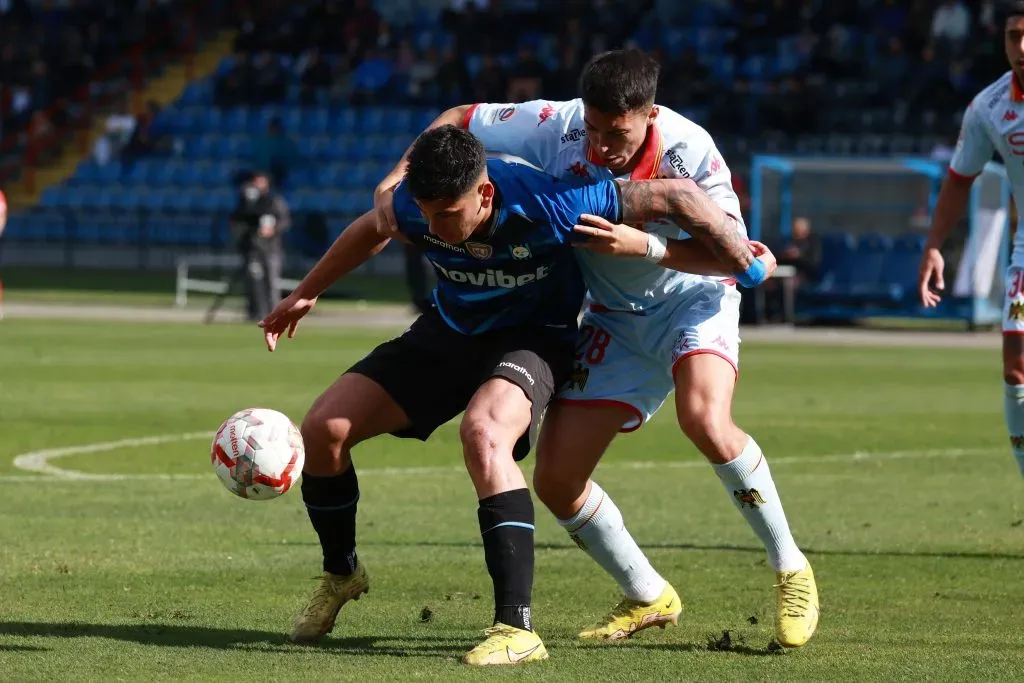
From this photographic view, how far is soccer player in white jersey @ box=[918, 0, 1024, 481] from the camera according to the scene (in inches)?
279

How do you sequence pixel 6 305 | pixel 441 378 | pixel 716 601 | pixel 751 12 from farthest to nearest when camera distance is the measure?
1. pixel 751 12
2. pixel 6 305
3. pixel 716 601
4. pixel 441 378

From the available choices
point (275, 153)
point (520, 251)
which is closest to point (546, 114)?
A: point (520, 251)

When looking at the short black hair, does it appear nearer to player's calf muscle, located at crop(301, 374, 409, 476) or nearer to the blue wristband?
the blue wristband

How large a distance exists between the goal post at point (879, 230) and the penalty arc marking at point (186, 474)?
1218 cm

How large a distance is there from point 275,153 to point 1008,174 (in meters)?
30.0

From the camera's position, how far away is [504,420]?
5.48 metres

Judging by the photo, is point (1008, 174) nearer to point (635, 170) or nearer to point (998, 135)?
point (998, 135)

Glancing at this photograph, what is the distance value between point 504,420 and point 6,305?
2402 cm

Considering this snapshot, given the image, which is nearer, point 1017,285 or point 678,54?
point 1017,285

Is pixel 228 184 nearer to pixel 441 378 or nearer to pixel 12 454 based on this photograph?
pixel 12 454

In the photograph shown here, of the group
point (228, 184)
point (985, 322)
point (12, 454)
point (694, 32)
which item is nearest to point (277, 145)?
point (228, 184)

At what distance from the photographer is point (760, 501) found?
19.2 ft

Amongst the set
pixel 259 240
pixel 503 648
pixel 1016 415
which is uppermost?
pixel 1016 415

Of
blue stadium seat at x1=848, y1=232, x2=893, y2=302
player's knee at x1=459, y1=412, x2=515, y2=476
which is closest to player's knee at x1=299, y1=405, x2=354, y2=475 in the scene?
player's knee at x1=459, y1=412, x2=515, y2=476
